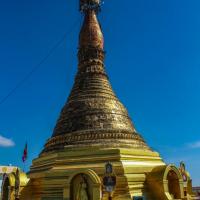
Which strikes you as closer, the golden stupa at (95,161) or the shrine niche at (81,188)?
the shrine niche at (81,188)

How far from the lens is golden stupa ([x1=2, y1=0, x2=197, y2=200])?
22156 millimetres

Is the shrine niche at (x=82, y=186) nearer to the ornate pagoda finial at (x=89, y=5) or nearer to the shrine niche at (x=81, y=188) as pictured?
the shrine niche at (x=81, y=188)

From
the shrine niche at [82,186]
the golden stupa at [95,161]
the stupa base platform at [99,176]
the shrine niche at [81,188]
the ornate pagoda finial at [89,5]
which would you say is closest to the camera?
the shrine niche at [82,186]

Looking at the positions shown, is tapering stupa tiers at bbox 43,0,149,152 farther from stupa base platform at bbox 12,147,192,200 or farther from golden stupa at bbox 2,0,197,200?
stupa base platform at bbox 12,147,192,200

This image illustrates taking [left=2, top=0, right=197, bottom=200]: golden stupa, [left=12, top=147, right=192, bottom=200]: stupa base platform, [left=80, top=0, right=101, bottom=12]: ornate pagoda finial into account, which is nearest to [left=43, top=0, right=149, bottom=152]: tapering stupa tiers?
[left=2, top=0, right=197, bottom=200]: golden stupa

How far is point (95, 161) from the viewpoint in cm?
2409

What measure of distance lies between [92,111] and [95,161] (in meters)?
6.00

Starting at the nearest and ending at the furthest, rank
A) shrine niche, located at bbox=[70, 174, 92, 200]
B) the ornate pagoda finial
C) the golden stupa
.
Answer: shrine niche, located at bbox=[70, 174, 92, 200] < the golden stupa < the ornate pagoda finial

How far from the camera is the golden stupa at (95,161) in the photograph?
22156 mm

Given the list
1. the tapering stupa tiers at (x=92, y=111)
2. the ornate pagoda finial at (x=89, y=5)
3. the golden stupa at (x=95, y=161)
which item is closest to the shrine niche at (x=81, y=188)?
the golden stupa at (x=95, y=161)

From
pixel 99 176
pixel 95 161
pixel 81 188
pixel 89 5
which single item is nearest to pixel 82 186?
pixel 81 188

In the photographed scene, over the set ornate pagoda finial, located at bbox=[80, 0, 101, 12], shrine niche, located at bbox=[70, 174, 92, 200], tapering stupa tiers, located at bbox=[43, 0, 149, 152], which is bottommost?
shrine niche, located at bbox=[70, 174, 92, 200]

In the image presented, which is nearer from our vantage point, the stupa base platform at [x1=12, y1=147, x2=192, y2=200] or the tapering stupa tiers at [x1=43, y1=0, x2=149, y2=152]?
the stupa base platform at [x1=12, y1=147, x2=192, y2=200]

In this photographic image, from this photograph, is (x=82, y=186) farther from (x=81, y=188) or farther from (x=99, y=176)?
(x=99, y=176)
